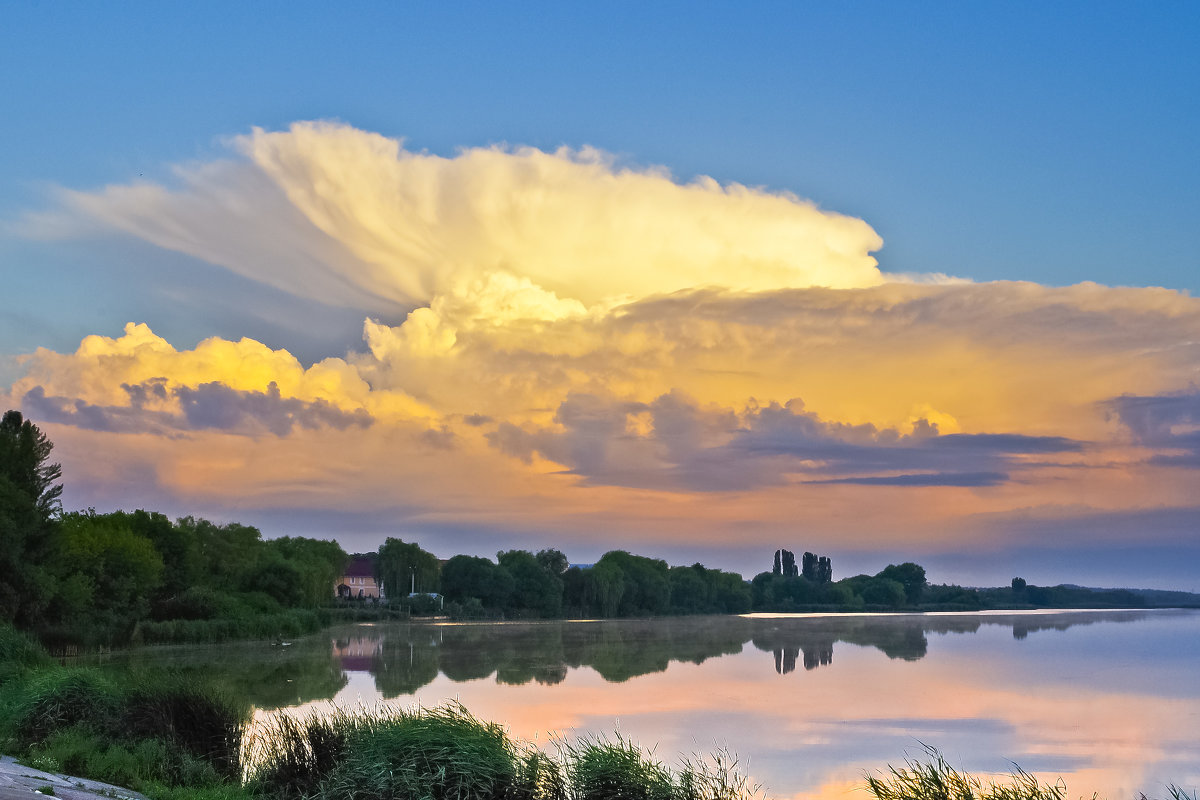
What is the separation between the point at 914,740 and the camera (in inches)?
979

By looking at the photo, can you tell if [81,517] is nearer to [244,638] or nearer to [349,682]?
[244,638]

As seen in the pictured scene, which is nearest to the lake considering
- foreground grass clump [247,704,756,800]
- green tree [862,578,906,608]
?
foreground grass clump [247,704,756,800]

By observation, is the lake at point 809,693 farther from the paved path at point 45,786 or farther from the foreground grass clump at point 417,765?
the paved path at point 45,786

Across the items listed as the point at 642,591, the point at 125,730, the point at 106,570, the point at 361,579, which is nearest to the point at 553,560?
the point at 642,591

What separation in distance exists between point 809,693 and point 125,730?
23047 millimetres

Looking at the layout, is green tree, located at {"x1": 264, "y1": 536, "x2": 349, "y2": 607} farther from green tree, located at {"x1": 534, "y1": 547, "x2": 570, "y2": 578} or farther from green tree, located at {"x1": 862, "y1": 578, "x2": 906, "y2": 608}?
green tree, located at {"x1": 862, "y1": 578, "x2": 906, "y2": 608}

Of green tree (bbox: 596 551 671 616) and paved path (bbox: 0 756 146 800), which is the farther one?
green tree (bbox: 596 551 671 616)

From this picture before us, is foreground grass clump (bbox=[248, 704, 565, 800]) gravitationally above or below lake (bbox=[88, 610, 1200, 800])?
above

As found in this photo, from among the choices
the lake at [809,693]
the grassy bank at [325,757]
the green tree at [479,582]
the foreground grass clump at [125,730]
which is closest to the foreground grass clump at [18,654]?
the lake at [809,693]

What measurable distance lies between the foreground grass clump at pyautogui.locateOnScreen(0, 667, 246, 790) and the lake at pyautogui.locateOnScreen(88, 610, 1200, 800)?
7.76 meters

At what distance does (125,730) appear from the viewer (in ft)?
61.9

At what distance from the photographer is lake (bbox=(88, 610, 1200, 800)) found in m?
22.6

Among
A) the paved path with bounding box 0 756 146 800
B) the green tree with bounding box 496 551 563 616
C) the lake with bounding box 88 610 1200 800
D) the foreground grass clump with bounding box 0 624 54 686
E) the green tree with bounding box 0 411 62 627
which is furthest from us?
the green tree with bounding box 496 551 563 616

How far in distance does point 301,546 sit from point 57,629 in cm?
6296
